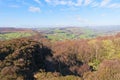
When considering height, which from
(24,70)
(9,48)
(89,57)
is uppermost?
(9,48)

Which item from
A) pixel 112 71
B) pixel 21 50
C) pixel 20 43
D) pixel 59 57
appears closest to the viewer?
pixel 112 71

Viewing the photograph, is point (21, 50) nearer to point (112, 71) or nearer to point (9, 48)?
point (9, 48)

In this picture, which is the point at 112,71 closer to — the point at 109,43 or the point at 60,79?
the point at 60,79

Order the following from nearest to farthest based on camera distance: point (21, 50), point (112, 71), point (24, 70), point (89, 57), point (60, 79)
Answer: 1. point (60, 79)
2. point (112, 71)
3. point (24, 70)
4. point (21, 50)
5. point (89, 57)

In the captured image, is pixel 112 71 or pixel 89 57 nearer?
pixel 112 71

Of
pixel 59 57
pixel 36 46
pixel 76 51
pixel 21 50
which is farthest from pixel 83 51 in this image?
pixel 21 50

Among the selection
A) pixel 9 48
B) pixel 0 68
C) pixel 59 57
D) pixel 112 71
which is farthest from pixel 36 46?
A: pixel 112 71

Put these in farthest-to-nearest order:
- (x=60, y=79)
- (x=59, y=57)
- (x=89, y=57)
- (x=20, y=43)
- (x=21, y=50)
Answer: (x=89, y=57)
(x=59, y=57)
(x=20, y=43)
(x=21, y=50)
(x=60, y=79)

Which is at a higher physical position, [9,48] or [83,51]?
[9,48]

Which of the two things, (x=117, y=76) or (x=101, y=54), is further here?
(x=101, y=54)
